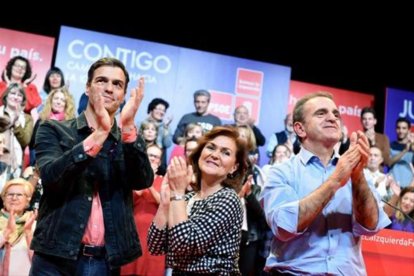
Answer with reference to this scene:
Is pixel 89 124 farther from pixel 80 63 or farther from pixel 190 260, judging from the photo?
pixel 80 63

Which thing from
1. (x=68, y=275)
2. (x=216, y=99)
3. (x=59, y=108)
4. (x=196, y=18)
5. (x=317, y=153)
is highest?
(x=196, y=18)

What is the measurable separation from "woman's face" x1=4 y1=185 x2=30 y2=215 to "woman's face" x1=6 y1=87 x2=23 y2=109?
1.84 metres

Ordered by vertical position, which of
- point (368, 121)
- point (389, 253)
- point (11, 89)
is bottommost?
point (389, 253)

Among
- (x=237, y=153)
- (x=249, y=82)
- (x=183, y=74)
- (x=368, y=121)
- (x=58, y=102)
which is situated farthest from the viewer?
(x=368, y=121)

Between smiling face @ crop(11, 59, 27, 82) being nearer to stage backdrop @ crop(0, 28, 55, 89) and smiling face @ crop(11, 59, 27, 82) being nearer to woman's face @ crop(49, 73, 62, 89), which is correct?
stage backdrop @ crop(0, 28, 55, 89)

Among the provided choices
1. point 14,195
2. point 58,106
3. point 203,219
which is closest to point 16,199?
point 14,195

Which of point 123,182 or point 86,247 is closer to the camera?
point 86,247

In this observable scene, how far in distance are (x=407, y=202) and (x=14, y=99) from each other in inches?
168

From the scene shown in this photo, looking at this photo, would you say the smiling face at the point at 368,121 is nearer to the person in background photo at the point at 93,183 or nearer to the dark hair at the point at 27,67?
the dark hair at the point at 27,67

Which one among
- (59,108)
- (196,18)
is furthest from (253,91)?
(59,108)

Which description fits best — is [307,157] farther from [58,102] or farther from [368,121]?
[368,121]

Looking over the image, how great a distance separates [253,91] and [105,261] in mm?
5454

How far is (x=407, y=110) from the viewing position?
8.32 meters

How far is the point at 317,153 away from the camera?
2.37 meters
